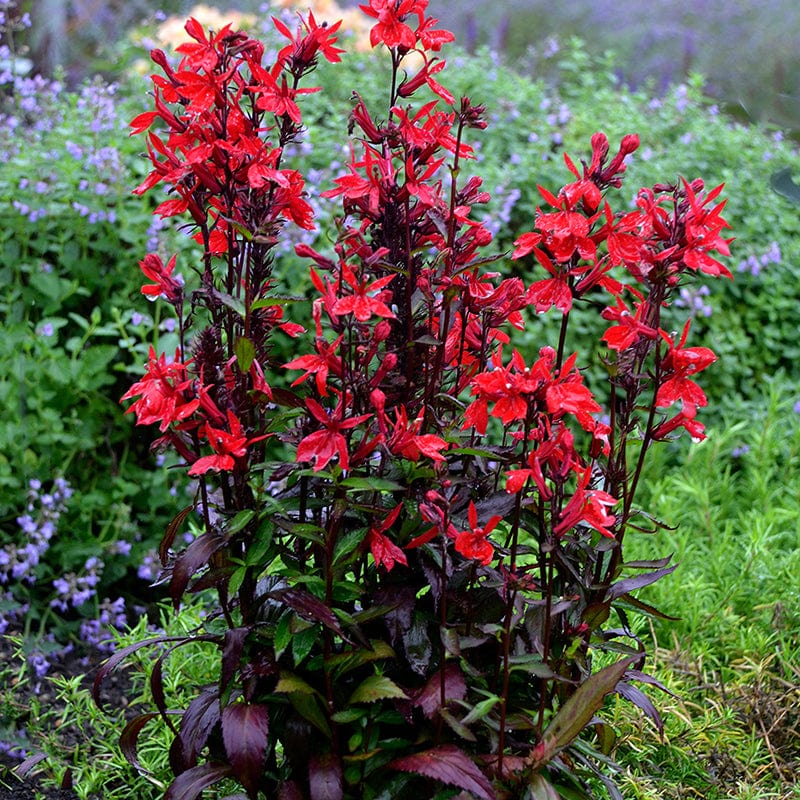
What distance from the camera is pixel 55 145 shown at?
3533mm

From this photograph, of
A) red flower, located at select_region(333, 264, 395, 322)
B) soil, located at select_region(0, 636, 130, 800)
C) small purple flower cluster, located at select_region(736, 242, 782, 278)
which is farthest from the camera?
small purple flower cluster, located at select_region(736, 242, 782, 278)

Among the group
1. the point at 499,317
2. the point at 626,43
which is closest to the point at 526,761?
the point at 499,317

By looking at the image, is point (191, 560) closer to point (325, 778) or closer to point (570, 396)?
point (325, 778)

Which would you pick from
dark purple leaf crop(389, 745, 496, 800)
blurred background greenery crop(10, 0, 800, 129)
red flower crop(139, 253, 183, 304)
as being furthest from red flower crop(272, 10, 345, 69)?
blurred background greenery crop(10, 0, 800, 129)

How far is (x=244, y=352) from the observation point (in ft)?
4.71

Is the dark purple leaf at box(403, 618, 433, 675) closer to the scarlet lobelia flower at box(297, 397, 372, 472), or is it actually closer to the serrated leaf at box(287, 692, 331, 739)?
the serrated leaf at box(287, 692, 331, 739)

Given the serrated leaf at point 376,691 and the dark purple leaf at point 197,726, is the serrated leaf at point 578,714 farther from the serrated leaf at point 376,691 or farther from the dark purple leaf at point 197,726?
the dark purple leaf at point 197,726

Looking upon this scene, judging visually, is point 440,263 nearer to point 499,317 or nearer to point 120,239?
point 499,317

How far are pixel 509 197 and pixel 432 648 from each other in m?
2.47

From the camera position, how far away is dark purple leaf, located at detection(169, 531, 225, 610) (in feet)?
4.71

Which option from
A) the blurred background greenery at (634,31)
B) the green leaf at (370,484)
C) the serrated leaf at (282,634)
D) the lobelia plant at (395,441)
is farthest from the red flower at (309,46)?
the blurred background greenery at (634,31)

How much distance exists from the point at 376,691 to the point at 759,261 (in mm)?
3164

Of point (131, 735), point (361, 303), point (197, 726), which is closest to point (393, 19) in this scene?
point (361, 303)

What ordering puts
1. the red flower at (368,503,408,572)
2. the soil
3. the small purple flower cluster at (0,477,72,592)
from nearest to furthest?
1. the red flower at (368,503,408,572)
2. the soil
3. the small purple flower cluster at (0,477,72,592)
